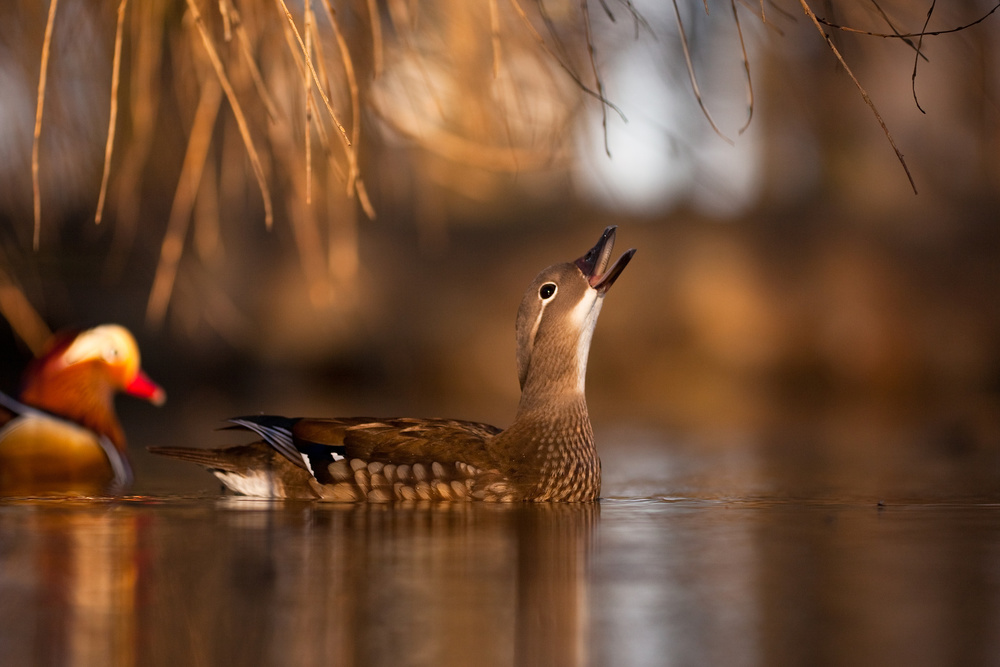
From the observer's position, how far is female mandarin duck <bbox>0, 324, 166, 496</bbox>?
4512 mm

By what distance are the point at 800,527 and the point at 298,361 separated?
7.52 metres

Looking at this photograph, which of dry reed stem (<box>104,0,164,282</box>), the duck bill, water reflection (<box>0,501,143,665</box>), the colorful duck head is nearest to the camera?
water reflection (<box>0,501,143,665</box>)

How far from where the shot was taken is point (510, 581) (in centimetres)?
251

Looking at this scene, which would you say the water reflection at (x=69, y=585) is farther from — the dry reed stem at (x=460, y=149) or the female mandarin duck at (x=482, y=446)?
the dry reed stem at (x=460, y=149)

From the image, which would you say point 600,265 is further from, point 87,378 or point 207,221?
point 87,378

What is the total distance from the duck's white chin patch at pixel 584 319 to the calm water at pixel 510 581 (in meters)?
0.40

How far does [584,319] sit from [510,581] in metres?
1.59

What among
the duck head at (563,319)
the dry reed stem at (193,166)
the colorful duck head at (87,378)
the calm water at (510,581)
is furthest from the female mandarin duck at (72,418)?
the duck head at (563,319)

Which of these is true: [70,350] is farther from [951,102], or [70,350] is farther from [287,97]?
[951,102]

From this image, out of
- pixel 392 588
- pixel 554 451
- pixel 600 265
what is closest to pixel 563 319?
pixel 600 265

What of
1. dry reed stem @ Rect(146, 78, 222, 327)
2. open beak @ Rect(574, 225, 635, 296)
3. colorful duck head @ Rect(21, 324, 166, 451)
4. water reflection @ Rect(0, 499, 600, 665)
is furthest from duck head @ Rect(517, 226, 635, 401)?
colorful duck head @ Rect(21, 324, 166, 451)

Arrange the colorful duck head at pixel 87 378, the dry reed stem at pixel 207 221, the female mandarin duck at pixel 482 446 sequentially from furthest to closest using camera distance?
the colorful duck head at pixel 87 378, the female mandarin duck at pixel 482 446, the dry reed stem at pixel 207 221

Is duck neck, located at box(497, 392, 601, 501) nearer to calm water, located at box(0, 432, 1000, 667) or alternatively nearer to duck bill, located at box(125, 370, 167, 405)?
calm water, located at box(0, 432, 1000, 667)

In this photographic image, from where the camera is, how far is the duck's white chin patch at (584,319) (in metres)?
3.98
